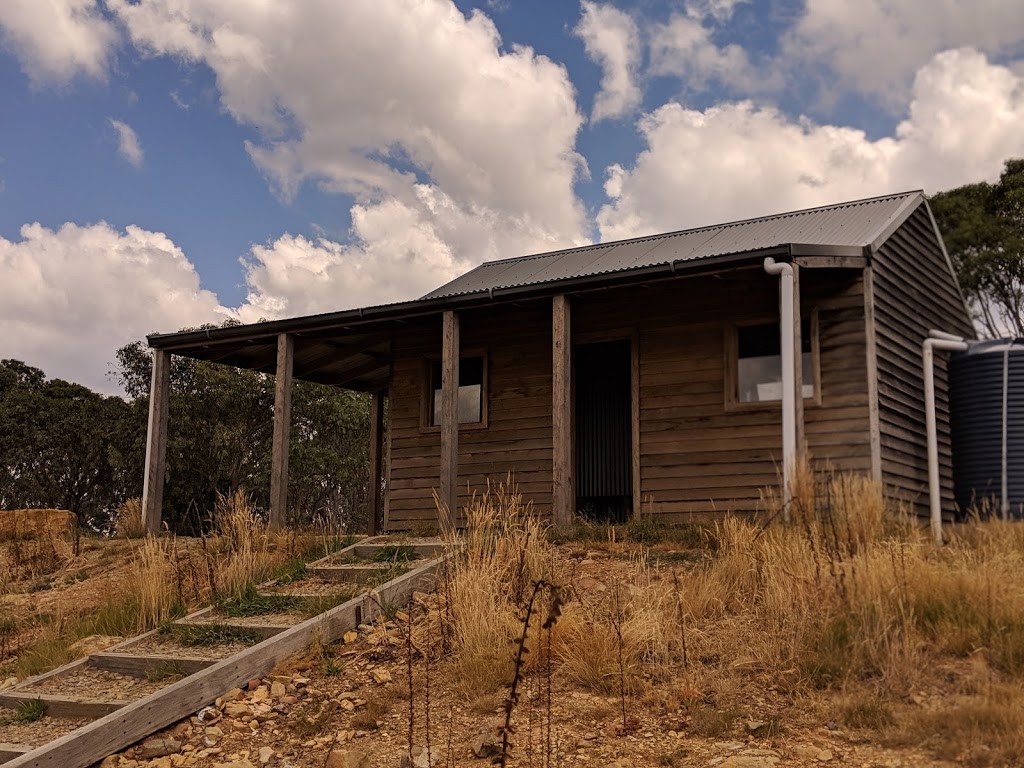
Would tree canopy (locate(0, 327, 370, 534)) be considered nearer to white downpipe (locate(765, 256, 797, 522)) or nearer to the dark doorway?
the dark doorway

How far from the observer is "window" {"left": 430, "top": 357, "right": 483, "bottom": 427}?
13.2m

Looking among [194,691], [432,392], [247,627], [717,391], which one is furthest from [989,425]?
[194,691]

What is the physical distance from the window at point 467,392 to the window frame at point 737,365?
347 centimetres

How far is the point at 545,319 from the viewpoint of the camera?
41.7 feet

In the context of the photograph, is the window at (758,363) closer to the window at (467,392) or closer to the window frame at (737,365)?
the window frame at (737,365)

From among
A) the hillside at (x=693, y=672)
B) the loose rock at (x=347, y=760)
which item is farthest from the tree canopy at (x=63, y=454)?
the loose rock at (x=347, y=760)

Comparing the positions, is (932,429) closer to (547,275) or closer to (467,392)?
(547,275)

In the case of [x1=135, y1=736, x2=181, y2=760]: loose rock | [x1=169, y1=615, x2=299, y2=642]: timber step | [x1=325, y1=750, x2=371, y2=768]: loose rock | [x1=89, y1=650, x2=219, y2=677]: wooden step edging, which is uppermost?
[x1=169, y1=615, x2=299, y2=642]: timber step

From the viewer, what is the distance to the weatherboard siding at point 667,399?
10.6m

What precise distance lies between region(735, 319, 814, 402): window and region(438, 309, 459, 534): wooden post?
10.6ft

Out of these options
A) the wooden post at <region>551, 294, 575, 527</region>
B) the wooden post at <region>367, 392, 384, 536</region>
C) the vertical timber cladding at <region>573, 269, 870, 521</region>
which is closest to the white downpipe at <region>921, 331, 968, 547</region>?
the vertical timber cladding at <region>573, 269, 870, 521</region>

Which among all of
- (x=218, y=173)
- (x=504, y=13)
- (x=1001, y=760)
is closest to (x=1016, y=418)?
(x=504, y=13)

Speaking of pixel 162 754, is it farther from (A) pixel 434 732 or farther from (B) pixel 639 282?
(B) pixel 639 282

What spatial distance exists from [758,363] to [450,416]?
11.8 feet
